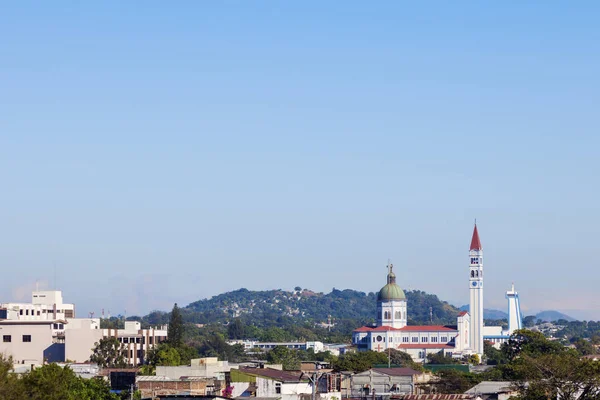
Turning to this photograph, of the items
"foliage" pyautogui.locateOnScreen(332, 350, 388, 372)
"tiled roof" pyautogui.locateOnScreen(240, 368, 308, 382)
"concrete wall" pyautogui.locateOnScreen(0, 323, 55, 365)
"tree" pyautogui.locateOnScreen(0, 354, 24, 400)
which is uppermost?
"concrete wall" pyautogui.locateOnScreen(0, 323, 55, 365)

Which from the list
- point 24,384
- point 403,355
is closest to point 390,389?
point 24,384

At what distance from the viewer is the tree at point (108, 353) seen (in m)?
123

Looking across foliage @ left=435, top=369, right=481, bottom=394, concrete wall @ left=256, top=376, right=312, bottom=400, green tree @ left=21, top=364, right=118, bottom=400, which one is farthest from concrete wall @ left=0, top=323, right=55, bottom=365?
green tree @ left=21, top=364, right=118, bottom=400

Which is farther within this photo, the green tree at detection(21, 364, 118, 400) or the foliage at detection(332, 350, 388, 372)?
the foliage at detection(332, 350, 388, 372)

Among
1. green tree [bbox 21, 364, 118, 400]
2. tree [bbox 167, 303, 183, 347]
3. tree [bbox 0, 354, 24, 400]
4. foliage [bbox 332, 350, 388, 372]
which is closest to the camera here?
tree [bbox 0, 354, 24, 400]

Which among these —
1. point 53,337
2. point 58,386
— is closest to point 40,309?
point 53,337

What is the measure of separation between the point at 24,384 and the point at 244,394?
1797 centimetres

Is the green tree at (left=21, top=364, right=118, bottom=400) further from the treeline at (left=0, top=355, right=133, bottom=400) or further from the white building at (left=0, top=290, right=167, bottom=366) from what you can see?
the white building at (left=0, top=290, right=167, bottom=366)

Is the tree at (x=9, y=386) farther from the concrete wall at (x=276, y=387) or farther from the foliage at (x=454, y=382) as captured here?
the foliage at (x=454, y=382)

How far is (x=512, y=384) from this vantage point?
3194 inches

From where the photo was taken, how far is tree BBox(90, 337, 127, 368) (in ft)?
402

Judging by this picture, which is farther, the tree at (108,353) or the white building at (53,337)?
the white building at (53,337)

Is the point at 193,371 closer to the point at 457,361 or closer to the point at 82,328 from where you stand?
the point at 82,328

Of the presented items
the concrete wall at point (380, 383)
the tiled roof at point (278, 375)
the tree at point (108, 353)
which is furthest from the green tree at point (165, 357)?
the tiled roof at point (278, 375)
